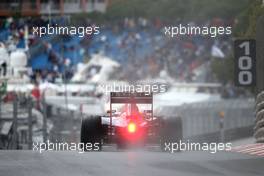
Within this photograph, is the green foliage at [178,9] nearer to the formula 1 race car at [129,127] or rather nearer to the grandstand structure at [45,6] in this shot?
the grandstand structure at [45,6]

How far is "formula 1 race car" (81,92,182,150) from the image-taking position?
15430 millimetres

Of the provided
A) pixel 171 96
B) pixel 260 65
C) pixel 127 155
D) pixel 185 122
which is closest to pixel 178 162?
pixel 127 155

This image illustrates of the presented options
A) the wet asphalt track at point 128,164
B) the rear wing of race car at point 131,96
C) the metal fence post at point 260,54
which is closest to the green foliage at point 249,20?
the metal fence post at point 260,54

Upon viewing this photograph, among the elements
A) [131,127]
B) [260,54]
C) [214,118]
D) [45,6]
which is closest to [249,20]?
[260,54]

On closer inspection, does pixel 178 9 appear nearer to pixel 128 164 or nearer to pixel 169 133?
pixel 169 133

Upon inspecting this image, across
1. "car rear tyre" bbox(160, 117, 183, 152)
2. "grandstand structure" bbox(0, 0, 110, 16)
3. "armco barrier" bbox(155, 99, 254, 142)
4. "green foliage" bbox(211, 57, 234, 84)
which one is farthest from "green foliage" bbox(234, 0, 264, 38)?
"grandstand structure" bbox(0, 0, 110, 16)

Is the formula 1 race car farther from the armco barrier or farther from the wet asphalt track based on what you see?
the armco barrier

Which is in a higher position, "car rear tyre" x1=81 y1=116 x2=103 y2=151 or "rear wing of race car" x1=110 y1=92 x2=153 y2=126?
"rear wing of race car" x1=110 y1=92 x2=153 y2=126

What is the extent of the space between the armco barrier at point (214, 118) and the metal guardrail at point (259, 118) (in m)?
1.22

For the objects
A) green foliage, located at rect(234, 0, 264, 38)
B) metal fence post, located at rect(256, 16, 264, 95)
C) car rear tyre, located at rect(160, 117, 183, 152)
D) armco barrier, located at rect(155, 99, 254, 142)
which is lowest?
car rear tyre, located at rect(160, 117, 183, 152)

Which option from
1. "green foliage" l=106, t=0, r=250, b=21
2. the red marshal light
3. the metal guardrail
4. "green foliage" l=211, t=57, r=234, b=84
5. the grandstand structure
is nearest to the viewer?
the red marshal light

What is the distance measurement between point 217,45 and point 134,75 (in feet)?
9.53

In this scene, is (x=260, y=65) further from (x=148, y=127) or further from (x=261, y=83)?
(x=148, y=127)

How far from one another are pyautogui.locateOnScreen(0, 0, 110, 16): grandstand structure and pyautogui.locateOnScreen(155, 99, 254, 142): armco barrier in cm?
291
